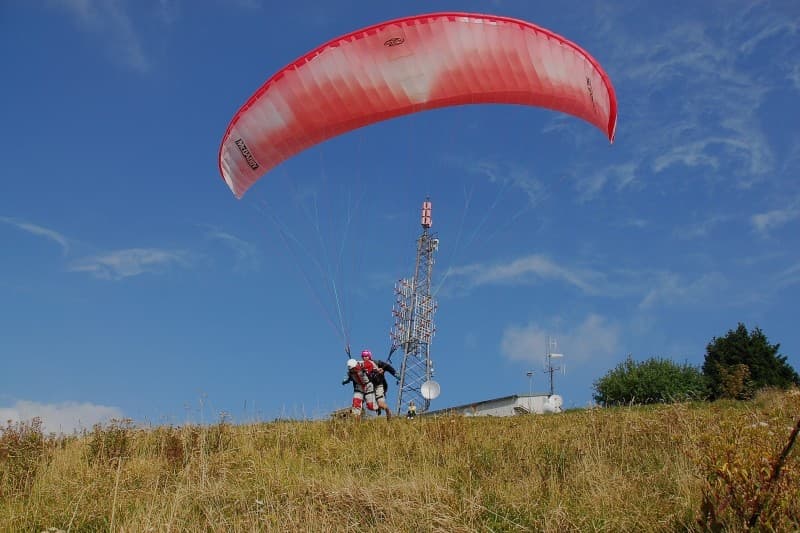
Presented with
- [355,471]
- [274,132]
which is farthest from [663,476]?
[274,132]

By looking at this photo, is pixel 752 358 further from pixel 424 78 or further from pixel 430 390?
pixel 424 78

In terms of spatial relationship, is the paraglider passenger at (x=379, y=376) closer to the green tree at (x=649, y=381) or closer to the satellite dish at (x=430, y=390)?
the satellite dish at (x=430, y=390)

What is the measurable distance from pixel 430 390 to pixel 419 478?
72.9 feet

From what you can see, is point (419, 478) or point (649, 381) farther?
point (649, 381)

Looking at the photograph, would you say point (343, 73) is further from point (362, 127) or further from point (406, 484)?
point (406, 484)

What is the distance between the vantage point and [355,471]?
25.1ft

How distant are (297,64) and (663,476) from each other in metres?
9.72

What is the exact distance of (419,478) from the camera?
6.58 metres

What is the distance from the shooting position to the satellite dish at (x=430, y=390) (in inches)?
1110

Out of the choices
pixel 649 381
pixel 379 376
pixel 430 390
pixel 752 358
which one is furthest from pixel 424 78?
pixel 752 358

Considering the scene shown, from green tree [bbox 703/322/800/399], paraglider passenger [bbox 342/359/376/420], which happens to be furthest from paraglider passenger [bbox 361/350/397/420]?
green tree [bbox 703/322/800/399]

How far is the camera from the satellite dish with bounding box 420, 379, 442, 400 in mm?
28188

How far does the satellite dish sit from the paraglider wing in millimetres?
16946

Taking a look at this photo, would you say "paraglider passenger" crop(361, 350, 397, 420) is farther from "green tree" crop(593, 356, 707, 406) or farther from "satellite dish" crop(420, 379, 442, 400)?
"green tree" crop(593, 356, 707, 406)
